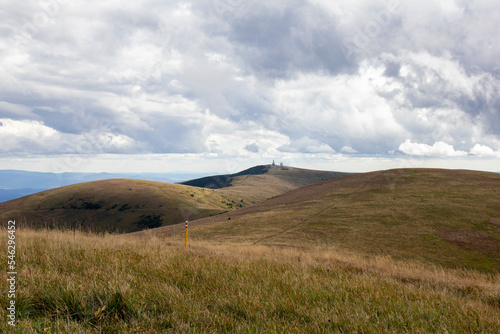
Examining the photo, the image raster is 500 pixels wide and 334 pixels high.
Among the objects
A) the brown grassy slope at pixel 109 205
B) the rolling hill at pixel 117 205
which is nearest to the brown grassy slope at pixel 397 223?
the rolling hill at pixel 117 205

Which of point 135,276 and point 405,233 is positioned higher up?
point 135,276

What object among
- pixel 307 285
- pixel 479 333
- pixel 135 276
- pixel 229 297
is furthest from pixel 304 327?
pixel 135 276

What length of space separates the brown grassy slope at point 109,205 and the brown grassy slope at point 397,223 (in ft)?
186

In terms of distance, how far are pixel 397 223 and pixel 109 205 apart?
11343 cm

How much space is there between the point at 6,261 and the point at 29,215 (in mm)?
129640

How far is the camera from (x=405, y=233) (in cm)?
2816

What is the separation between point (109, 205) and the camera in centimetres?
11762

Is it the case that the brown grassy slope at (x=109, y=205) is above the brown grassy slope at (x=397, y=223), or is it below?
below

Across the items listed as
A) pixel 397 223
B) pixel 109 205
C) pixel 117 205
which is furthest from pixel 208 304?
pixel 109 205

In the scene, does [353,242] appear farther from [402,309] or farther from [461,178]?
[461,178]

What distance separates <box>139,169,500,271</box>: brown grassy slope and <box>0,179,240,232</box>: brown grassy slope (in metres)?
56.7

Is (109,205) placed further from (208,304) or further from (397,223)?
(208,304)

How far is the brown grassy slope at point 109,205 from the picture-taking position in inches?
3991

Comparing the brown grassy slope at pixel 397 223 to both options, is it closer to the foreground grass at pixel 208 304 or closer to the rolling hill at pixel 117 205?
the foreground grass at pixel 208 304
